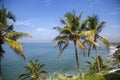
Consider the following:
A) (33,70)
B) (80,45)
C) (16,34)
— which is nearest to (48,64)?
(33,70)

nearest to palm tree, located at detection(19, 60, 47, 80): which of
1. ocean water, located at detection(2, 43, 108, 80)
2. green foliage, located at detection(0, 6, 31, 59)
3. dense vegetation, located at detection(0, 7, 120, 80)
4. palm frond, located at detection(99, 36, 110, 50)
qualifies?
dense vegetation, located at detection(0, 7, 120, 80)

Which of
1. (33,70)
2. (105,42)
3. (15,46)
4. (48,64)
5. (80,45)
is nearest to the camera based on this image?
(15,46)

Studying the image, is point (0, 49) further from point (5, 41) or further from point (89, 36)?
point (89, 36)

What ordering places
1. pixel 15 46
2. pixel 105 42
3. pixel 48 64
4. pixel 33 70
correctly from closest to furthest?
1. pixel 15 46
2. pixel 105 42
3. pixel 33 70
4. pixel 48 64

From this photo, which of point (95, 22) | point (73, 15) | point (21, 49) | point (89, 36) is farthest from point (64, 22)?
point (21, 49)

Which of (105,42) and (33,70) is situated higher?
(105,42)

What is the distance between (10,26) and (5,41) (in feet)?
2.39

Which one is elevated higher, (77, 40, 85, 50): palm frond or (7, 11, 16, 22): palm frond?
(7, 11, 16, 22): palm frond

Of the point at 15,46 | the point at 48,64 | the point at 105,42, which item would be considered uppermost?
the point at 105,42

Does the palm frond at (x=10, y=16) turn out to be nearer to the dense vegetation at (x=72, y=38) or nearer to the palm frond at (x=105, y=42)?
the dense vegetation at (x=72, y=38)

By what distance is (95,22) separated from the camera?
11.7m

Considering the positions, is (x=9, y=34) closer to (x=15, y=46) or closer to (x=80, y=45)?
(x=15, y=46)

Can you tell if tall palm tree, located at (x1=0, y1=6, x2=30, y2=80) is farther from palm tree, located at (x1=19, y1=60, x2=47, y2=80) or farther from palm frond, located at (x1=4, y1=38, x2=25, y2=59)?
palm tree, located at (x1=19, y1=60, x2=47, y2=80)

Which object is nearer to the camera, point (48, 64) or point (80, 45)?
point (80, 45)
